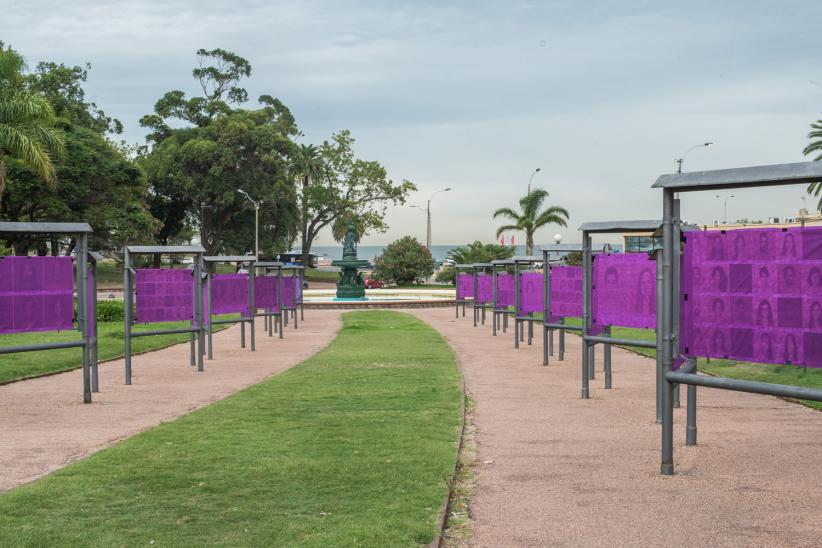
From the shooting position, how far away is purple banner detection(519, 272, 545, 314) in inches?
696

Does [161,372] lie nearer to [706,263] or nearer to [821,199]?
[706,263]

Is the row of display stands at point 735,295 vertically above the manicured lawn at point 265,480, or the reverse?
the row of display stands at point 735,295

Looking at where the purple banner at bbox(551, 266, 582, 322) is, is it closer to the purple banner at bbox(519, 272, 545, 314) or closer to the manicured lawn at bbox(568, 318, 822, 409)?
the manicured lawn at bbox(568, 318, 822, 409)

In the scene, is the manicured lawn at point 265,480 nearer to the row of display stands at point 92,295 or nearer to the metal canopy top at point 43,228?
the row of display stands at point 92,295

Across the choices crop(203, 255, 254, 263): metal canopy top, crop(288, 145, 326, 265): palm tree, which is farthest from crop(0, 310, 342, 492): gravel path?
crop(288, 145, 326, 265): palm tree

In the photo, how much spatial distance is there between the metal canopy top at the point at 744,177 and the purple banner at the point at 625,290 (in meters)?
3.40

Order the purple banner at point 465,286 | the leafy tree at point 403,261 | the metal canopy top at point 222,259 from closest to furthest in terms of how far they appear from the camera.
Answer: the metal canopy top at point 222,259
the purple banner at point 465,286
the leafy tree at point 403,261

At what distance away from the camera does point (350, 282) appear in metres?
46.2

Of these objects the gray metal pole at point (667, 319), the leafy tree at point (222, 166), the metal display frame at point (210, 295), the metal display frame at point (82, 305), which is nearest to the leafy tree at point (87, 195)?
the leafy tree at point (222, 166)

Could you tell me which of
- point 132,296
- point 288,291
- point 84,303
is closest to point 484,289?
point 288,291

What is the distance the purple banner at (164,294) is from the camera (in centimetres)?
1387

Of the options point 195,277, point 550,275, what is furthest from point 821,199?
point 195,277

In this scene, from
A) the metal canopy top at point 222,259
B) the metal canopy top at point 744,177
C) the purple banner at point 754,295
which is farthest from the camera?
the metal canopy top at point 222,259

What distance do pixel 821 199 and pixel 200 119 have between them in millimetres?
47473
